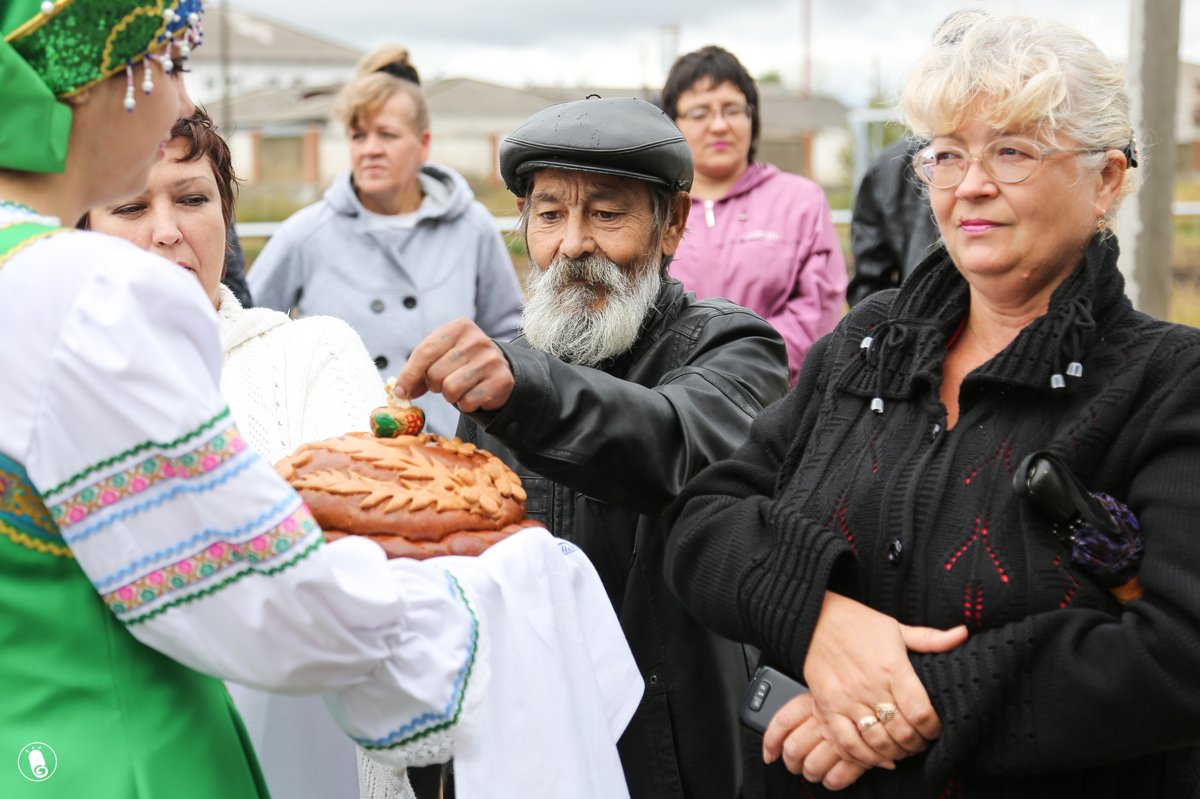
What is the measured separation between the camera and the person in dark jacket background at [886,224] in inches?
207

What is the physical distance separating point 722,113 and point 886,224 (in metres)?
0.82

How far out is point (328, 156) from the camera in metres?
35.7

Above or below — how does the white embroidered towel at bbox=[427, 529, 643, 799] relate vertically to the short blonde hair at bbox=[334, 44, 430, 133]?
below

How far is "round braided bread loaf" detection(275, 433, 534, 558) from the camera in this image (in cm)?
192

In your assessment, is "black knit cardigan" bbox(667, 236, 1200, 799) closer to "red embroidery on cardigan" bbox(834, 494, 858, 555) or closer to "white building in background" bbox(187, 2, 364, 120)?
"red embroidery on cardigan" bbox(834, 494, 858, 555)

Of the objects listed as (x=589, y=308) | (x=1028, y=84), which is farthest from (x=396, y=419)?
(x=1028, y=84)

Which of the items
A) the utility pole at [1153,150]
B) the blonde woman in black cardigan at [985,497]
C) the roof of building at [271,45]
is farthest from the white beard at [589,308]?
the roof of building at [271,45]

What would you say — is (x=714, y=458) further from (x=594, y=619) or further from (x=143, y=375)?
(x=143, y=375)

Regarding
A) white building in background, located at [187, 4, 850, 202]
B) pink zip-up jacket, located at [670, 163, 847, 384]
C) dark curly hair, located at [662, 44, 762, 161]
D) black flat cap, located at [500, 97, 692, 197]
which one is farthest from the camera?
white building in background, located at [187, 4, 850, 202]

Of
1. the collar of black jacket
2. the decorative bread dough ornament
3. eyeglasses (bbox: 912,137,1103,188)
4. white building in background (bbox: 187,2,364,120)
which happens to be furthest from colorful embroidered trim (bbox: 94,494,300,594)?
white building in background (bbox: 187,2,364,120)

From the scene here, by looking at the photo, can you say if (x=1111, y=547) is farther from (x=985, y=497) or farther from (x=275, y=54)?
(x=275, y=54)

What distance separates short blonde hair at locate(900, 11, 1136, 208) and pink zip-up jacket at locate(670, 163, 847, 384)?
9.26ft

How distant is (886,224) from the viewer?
17.8ft

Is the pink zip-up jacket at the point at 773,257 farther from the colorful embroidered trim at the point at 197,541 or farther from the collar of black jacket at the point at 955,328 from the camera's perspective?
the colorful embroidered trim at the point at 197,541
